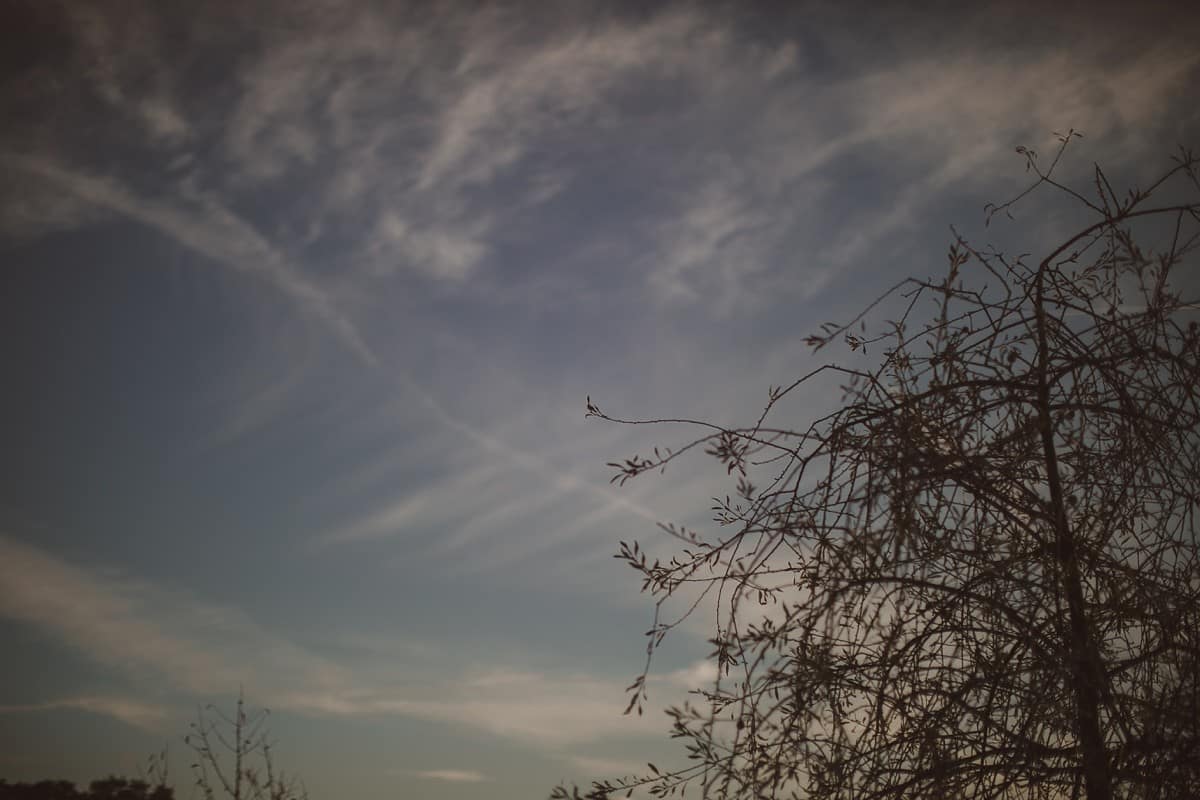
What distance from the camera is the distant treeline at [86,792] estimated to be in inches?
367

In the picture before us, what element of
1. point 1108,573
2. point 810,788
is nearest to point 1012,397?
point 1108,573

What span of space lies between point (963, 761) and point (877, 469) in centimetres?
108

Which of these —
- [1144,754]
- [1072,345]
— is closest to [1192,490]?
[1072,345]

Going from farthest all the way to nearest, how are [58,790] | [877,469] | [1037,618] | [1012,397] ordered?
[58,790] → [1012,397] → [1037,618] → [877,469]

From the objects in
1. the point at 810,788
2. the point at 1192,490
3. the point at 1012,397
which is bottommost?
the point at 810,788

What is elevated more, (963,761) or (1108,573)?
(1108,573)

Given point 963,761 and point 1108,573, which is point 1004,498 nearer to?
point 1108,573

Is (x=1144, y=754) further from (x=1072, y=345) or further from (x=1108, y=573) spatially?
(x=1072, y=345)

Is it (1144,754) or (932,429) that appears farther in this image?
(932,429)

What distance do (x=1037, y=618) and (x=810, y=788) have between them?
1035 millimetres

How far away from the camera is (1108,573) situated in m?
3.34

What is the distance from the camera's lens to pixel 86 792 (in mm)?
9617

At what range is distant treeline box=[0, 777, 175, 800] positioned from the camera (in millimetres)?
9312

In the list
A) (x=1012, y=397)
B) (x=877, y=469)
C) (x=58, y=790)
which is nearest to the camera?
(x=877, y=469)
